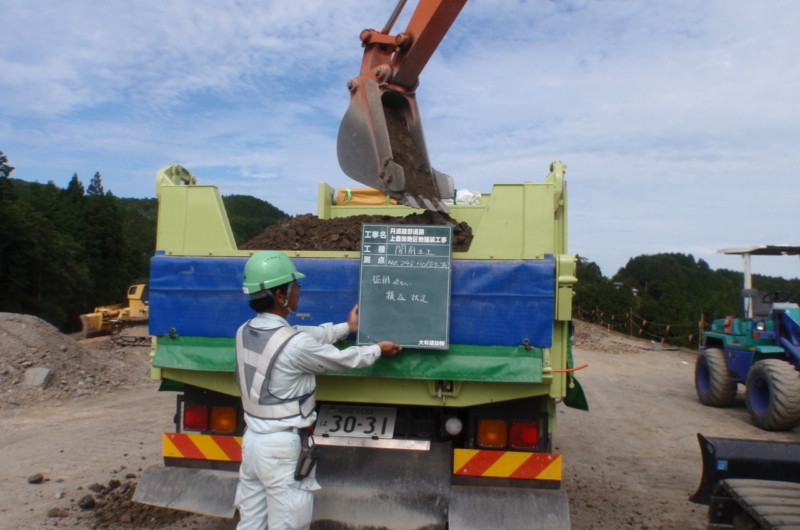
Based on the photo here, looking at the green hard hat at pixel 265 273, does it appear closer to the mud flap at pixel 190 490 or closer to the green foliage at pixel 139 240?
the mud flap at pixel 190 490

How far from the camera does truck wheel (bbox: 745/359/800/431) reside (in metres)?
7.47

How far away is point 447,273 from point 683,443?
536 centimetres

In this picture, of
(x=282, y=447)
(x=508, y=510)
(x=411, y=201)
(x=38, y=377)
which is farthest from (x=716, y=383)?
(x=38, y=377)

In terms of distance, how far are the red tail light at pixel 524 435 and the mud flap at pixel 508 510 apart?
0.83 feet

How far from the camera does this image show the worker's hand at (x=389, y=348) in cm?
310

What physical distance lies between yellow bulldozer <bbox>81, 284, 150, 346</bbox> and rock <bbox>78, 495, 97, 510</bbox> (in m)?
13.8

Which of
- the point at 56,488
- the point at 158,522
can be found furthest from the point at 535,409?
the point at 56,488

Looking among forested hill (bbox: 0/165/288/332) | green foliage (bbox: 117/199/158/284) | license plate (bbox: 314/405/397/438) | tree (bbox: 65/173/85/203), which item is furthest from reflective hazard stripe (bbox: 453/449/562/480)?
tree (bbox: 65/173/85/203)

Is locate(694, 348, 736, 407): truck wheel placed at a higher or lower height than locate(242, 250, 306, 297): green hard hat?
lower

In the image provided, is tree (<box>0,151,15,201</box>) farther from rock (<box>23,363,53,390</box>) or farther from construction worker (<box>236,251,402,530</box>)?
construction worker (<box>236,251,402,530</box>)

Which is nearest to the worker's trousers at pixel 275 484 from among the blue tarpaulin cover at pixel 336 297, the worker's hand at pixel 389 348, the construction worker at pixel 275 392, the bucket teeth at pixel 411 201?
the construction worker at pixel 275 392

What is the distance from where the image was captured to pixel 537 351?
3.12 m

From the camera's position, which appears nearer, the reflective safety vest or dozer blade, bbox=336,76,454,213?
the reflective safety vest

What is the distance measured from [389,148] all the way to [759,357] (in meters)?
7.13
